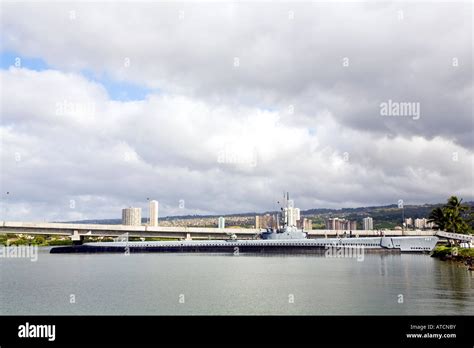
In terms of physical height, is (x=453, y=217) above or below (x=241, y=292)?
above

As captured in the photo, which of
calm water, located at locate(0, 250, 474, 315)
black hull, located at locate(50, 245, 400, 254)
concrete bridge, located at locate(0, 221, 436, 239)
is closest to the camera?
calm water, located at locate(0, 250, 474, 315)

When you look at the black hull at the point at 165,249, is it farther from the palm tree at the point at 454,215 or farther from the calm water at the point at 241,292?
the calm water at the point at 241,292

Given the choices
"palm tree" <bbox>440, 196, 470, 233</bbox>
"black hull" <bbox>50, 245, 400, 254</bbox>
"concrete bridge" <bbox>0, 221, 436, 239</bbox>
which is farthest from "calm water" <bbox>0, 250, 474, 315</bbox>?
"concrete bridge" <bbox>0, 221, 436, 239</bbox>

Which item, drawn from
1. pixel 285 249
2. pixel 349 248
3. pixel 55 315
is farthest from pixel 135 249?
pixel 55 315

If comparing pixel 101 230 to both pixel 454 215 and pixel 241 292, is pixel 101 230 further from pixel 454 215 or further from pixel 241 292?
pixel 241 292

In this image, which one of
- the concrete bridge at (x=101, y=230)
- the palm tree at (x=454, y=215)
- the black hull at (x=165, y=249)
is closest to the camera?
the palm tree at (x=454, y=215)

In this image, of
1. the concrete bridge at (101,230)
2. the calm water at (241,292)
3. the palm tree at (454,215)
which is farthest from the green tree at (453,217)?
the calm water at (241,292)

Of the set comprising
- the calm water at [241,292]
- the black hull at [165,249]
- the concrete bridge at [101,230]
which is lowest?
the black hull at [165,249]

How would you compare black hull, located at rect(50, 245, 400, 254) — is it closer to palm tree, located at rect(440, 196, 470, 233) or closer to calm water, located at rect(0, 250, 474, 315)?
palm tree, located at rect(440, 196, 470, 233)

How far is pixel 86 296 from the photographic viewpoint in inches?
1891

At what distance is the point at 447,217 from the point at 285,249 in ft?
134

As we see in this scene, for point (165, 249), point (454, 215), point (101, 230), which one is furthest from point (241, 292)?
point (101, 230)

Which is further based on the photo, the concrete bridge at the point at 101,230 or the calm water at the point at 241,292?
the concrete bridge at the point at 101,230
